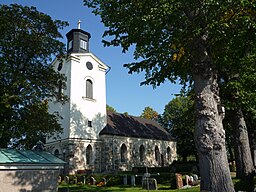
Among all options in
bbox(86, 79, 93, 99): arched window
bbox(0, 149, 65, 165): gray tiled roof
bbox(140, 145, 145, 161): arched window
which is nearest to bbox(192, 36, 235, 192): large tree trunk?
bbox(0, 149, 65, 165): gray tiled roof

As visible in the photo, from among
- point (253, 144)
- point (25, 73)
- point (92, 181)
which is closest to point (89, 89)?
point (92, 181)

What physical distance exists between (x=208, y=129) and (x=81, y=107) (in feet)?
84.3

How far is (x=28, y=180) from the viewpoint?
12508 mm

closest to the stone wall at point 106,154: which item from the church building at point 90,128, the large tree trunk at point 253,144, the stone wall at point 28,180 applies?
the church building at point 90,128

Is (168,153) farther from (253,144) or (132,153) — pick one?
(253,144)

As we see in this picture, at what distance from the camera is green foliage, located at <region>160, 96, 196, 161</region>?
27.6 metres

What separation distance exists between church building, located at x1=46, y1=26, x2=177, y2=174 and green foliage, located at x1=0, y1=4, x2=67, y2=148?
11.9 m

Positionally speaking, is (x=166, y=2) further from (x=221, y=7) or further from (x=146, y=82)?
(x=146, y=82)

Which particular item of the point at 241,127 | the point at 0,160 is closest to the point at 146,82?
the point at 241,127

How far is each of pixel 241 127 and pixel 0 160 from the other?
13.1m

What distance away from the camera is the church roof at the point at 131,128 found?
35469 mm

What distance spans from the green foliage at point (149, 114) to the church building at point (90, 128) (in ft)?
88.3

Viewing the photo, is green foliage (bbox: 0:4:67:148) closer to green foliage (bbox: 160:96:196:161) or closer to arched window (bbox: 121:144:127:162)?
green foliage (bbox: 160:96:196:161)

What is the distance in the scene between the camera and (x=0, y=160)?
1196cm
